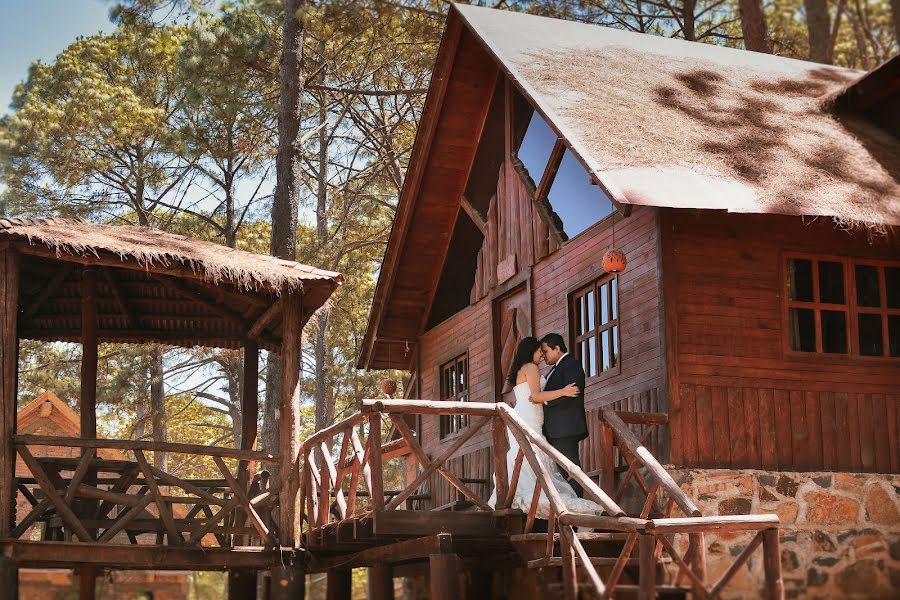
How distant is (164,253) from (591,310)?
4538mm

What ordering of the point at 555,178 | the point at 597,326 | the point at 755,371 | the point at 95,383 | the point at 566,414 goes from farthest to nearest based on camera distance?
the point at 555,178 → the point at 95,383 → the point at 597,326 → the point at 755,371 → the point at 566,414

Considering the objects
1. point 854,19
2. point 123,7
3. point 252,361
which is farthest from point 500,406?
point 854,19

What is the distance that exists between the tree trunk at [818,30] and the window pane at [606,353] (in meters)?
13.9

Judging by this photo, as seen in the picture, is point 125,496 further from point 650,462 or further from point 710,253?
point 710,253

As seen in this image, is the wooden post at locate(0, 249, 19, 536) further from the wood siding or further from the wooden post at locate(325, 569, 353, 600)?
the wood siding

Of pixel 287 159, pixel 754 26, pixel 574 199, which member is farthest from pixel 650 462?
pixel 754 26

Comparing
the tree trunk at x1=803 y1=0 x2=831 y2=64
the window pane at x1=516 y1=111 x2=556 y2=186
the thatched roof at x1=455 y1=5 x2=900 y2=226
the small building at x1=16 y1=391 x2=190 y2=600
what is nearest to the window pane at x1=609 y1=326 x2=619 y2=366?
the thatched roof at x1=455 y1=5 x2=900 y2=226

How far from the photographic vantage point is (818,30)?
24969 millimetres

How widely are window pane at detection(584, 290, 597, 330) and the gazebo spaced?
273 centimetres

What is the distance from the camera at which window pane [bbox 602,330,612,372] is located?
41.1 ft

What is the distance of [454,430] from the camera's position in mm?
16938

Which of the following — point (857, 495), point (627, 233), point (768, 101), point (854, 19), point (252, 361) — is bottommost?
point (857, 495)

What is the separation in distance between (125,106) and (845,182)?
20.3 m

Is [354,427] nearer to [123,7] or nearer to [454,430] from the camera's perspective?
[454,430]
